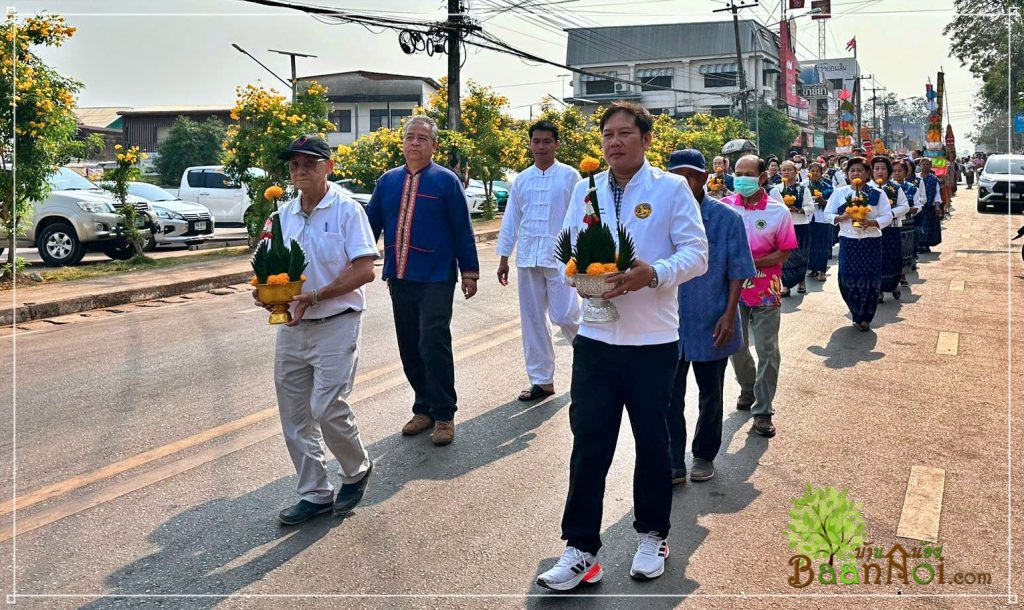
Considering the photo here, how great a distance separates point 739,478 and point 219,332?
6592 millimetres

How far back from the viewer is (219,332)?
10570 millimetres

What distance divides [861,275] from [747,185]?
452 centimetres

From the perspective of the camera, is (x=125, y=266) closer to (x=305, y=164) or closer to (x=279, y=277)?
(x=305, y=164)

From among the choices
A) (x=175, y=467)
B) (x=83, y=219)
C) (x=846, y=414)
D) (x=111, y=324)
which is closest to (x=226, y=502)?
(x=175, y=467)

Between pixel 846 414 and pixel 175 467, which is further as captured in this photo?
pixel 846 414

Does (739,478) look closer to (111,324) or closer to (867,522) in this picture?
(867,522)

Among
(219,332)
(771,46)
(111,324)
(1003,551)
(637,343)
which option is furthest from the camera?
(771,46)

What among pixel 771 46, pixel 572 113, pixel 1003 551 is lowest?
pixel 1003 551

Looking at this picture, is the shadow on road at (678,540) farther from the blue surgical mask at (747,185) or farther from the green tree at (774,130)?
the green tree at (774,130)

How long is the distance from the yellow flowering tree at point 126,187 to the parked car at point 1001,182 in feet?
84.0

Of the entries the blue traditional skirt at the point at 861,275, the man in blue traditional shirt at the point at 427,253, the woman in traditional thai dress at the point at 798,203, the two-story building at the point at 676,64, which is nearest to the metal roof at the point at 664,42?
the two-story building at the point at 676,64

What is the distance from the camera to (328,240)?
4926 mm

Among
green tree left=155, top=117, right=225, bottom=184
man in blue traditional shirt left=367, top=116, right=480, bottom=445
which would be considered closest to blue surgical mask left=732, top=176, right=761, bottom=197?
man in blue traditional shirt left=367, top=116, right=480, bottom=445

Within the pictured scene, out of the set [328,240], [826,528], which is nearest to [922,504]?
[826,528]
